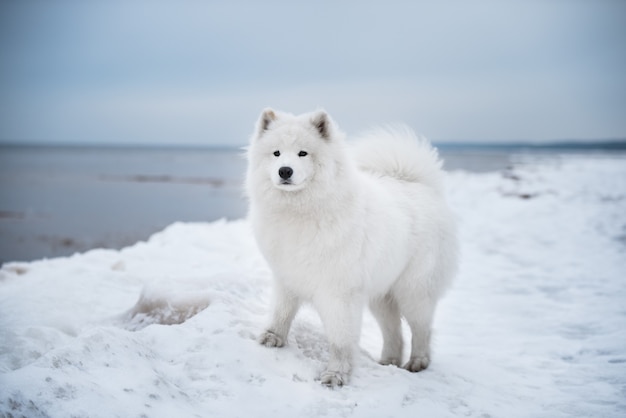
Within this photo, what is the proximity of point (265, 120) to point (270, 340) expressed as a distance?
1.79 meters

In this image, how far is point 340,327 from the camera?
11.6 ft

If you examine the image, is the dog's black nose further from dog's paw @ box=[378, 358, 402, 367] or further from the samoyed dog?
dog's paw @ box=[378, 358, 402, 367]

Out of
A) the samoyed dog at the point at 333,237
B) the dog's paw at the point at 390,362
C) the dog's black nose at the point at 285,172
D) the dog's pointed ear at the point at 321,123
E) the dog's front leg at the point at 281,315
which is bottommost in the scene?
the dog's paw at the point at 390,362

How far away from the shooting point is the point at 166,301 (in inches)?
173

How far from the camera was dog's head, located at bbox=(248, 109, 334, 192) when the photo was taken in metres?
3.43

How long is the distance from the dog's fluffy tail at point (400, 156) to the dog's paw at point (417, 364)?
1.66 metres

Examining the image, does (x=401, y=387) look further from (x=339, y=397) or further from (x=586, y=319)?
(x=586, y=319)

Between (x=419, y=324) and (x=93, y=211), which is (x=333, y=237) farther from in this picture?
(x=93, y=211)

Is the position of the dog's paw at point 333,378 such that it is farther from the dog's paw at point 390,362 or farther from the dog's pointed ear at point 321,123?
the dog's pointed ear at point 321,123

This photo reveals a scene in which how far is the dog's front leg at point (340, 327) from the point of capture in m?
3.49

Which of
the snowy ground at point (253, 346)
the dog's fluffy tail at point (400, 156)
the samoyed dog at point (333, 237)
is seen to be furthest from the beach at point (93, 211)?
the samoyed dog at point (333, 237)

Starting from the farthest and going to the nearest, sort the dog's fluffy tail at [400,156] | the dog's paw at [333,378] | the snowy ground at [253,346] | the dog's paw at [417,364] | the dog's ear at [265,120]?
1. the dog's fluffy tail at [400,156]
2. the dog's paw at [417,364]
3. the dog's ear at [265,120]
4. the dog's paw at [333,378]
5. the snowy ground at [253,346]

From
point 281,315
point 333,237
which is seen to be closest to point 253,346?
point 281,315

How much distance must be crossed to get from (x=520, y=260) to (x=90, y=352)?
8.16 metres
